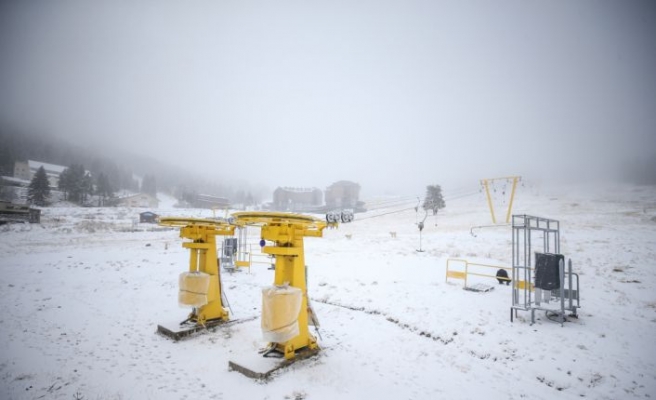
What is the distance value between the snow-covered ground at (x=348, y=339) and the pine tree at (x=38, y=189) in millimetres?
41060

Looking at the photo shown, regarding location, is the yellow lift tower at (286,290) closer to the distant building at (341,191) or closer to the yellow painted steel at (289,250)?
the yellow painted steel at (289,250)

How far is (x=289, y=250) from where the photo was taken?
20.7 ft

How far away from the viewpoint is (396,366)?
6.64m

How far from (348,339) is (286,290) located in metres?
3.54

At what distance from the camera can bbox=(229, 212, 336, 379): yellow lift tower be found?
18.6 feet

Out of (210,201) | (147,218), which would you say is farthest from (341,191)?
(210,201)

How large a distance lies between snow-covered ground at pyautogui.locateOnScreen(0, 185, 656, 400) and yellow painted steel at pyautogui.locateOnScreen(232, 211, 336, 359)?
0.52m

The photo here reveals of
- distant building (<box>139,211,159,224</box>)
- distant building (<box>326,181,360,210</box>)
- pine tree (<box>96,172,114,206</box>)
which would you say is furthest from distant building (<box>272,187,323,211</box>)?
pine tree (<box>96,172,114,206</box>)

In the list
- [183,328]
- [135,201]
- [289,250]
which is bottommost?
[183,328]

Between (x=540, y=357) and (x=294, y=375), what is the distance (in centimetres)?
616

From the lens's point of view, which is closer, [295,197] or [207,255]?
[207,255]

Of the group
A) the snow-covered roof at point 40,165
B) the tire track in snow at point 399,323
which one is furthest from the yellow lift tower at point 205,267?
the snow-covered roof at point 40,165

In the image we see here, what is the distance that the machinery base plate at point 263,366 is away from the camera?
567 centimetres

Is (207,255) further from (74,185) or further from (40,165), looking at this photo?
(74,185)
